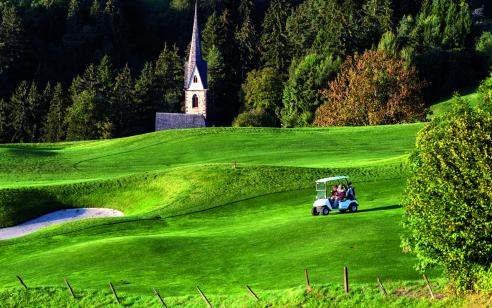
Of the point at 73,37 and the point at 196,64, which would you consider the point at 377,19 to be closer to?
the point at 196,64

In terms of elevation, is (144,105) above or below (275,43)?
below

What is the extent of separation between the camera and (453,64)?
146625mm

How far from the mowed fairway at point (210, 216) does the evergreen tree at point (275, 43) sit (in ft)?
267

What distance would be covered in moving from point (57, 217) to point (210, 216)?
15.3 meters

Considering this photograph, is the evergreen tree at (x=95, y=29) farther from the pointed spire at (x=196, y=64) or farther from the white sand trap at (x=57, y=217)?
the white sand trap at (x=57, y=217)

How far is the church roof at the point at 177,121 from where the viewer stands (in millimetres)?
140750

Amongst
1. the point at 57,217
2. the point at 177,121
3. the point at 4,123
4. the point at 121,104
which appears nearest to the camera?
the point at 57,217

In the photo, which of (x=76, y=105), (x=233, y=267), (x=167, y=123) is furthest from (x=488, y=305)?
(x=76, y=105)

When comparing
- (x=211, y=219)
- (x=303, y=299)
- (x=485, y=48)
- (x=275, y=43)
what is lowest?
(x=211, y=219)

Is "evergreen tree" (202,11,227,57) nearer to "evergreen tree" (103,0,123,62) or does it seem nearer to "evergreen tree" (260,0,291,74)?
"evergreen tree" (260,0,291,74)

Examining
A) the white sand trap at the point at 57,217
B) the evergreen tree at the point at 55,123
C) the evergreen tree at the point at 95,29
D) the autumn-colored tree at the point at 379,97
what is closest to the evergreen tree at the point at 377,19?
the autumn-colored tree at the point at 379,97

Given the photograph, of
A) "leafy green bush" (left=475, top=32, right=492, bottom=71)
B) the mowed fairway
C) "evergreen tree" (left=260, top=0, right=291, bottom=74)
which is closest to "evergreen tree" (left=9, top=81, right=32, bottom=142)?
"evergreen tree" (left=260, top=0, right=291, bottom=74)

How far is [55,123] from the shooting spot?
15338 cm

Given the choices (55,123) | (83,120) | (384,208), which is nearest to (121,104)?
(83,120)
